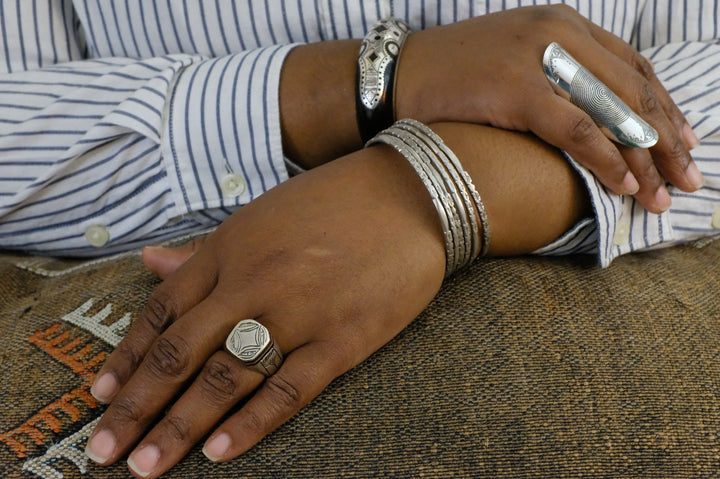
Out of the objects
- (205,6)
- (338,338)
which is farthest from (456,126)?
(205,6)

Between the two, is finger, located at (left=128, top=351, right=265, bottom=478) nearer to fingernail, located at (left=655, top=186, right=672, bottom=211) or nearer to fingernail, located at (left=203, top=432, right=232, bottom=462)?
fingernail, located at (left=203, top=432, right=232, bottom=462)

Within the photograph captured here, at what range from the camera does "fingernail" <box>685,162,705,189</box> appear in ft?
2.01

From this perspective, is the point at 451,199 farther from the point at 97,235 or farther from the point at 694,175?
the point at 97,235

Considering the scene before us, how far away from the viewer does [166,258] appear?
58 cm

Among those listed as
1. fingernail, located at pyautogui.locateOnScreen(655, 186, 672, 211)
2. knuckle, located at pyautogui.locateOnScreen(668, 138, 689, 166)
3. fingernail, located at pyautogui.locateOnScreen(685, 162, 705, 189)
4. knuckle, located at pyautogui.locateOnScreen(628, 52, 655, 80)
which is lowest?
fingernail, located at pyautogui.locateOnScreen(655, 186, 672, 211)

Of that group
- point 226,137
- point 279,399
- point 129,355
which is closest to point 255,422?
point 279,399

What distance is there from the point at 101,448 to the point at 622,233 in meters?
0.52

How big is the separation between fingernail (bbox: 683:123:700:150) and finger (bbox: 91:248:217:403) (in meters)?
0.50

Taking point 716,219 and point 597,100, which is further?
point 716,219

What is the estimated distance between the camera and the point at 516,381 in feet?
1.62

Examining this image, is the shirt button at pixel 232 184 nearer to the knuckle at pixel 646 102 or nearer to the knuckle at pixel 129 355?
the knuckle at pixel 129 355

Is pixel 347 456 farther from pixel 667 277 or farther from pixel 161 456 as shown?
pixel 667 277

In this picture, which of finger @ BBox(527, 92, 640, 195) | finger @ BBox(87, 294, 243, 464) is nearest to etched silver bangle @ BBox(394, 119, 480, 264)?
finger @ BBox(527, 92, 640, 195)

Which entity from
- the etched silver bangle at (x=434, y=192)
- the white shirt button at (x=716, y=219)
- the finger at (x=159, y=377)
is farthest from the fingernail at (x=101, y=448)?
the white shirt button at (x=716, y=219)
